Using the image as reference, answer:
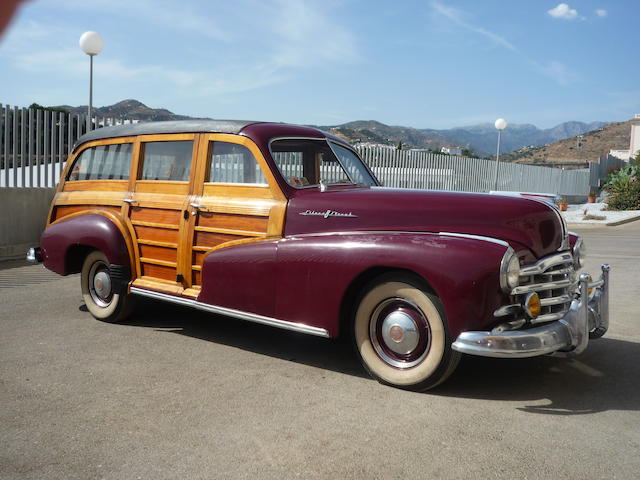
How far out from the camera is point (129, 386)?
3.94 m

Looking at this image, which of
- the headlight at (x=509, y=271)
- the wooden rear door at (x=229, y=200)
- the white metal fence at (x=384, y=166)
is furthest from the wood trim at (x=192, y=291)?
the white metal fence at (x=384, y=166)

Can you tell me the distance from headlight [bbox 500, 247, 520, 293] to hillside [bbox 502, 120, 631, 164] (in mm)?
77269

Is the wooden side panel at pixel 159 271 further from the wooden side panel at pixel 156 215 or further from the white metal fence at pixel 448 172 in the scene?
the white metal fence at pixel 448 172

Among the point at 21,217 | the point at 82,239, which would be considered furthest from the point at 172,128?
the point at 21,217

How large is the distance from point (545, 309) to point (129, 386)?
269cm

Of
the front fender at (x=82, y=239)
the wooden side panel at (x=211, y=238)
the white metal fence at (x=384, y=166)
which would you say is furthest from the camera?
the white metal fence at (x=384, y=166)

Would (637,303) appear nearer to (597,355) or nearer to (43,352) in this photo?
(597,355)

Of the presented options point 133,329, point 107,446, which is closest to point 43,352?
point 133,329

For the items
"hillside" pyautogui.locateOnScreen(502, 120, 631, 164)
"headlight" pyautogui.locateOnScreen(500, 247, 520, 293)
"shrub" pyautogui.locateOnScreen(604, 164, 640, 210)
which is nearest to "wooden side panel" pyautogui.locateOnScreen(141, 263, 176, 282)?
"headlight" pyautogui.locateOnScreen(500, 247, 520, 293)

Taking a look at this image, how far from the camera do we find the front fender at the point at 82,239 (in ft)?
17.6

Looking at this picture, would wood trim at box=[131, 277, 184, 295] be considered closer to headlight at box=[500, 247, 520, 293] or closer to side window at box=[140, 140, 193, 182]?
side window at box=[140, 140, 193, 182]

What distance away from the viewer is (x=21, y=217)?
9930 mm

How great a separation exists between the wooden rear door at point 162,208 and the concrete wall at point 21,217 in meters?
5.25

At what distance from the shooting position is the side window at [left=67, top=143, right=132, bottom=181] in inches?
222
